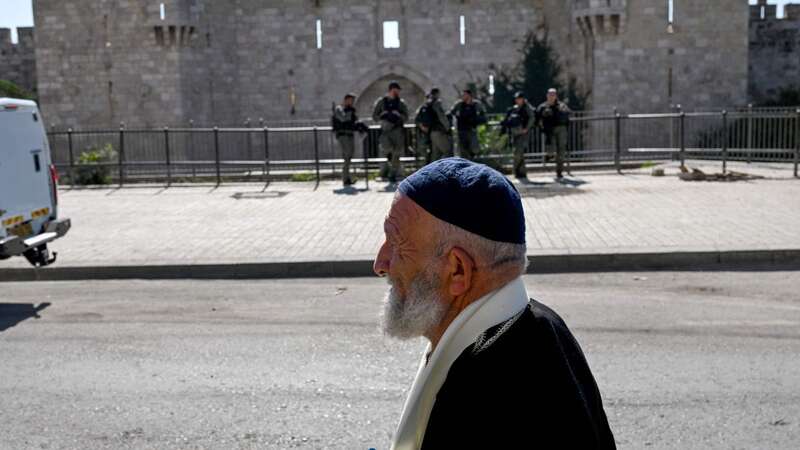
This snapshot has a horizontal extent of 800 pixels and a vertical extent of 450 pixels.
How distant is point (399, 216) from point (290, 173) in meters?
20.3

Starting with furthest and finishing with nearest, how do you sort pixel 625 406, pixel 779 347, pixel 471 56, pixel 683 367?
pixel 471 56, pixel 779 347, pixel 683 367, pixel 625 406

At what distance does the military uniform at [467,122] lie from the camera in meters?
19.4

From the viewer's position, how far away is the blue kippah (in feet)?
→ 6.97

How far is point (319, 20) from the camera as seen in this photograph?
3338cm

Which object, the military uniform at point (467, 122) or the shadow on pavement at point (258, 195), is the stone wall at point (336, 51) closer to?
the military uniform at point (467, 122)

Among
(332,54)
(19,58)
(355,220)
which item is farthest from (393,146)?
(19,58)

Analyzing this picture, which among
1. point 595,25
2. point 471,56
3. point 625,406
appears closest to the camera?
point 625,406

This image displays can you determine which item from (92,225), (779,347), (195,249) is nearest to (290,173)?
(92,225)

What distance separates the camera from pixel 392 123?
63.3 feet

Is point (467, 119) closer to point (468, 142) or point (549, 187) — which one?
point (468, 142)

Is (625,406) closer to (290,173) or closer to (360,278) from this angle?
(360,278)

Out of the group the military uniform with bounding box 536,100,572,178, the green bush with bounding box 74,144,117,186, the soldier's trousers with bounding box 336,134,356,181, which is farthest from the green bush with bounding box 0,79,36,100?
the military uniform with bounding box 536,100,572,178

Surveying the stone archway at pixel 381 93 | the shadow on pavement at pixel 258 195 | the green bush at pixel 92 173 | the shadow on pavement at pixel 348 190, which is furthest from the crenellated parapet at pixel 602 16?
the green bush at pixel 92 173

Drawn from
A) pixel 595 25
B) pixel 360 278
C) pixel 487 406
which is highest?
pixel 595 25
